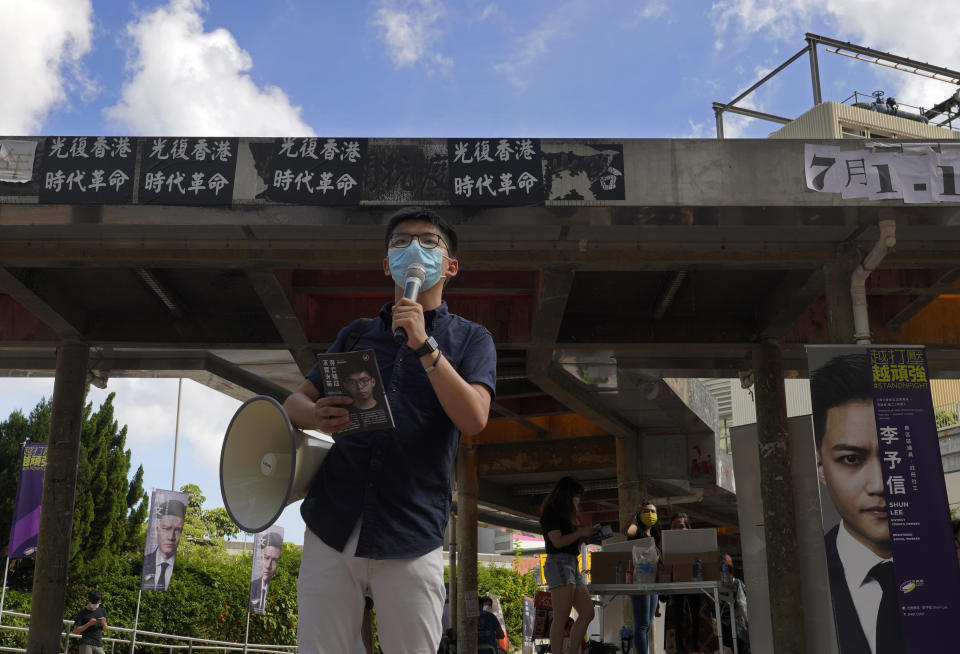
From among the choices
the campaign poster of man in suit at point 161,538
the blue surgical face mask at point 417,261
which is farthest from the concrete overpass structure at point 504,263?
the blue surgical face mask at point 417,261

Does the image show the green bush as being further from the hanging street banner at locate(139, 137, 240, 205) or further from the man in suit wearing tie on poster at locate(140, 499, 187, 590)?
the hanging street banner at locate(139, 137, 240, 205)

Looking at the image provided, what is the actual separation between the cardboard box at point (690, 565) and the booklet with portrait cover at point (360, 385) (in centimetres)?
652

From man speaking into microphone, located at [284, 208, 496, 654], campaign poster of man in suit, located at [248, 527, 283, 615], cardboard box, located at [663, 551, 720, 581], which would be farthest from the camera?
campaign poster of man in suit, located at [248, 527, 283, 615]

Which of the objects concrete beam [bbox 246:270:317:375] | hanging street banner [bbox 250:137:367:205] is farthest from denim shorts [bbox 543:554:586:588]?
hanging street banner [bbox 250:137:367:205]

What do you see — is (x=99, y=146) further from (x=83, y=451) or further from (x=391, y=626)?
(x=83, y=451)

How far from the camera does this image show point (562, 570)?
27.3 feet

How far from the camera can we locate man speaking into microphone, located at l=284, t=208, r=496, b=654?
6.83 ft

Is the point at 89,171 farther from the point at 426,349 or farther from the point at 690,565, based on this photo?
the point at 426,349

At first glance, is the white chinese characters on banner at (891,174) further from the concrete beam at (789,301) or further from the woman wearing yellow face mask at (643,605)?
the woman wearing yellow face mask at (643,605)

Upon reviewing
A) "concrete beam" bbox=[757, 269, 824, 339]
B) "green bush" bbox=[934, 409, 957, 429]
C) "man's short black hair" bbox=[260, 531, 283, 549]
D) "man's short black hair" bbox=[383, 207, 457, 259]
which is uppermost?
"green bush" bbox=[934, 409, 957, 429]

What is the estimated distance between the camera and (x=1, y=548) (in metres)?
20.9

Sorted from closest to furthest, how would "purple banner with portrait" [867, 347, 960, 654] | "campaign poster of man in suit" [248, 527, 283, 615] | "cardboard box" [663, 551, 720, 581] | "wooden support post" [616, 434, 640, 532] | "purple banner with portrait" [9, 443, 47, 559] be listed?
"purple banner with portrait" [867, 347, 960, 654]
"cardboard box" [663, 551, 720, 581]
"purple banner with portrait" [9, 443, 47, 559]
"wooden support post" [616, 434, 640, 532]
"campaign poster of man in suit" [248, 527, 283, 615]

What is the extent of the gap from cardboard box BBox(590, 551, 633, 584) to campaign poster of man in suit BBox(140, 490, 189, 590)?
25.3 ft

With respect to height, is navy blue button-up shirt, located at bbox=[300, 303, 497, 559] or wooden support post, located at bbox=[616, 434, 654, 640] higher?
wooden support post, located at bbox=[616, 434, 654, 640]
